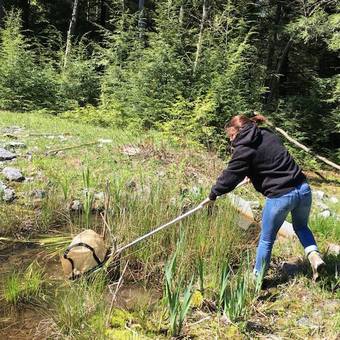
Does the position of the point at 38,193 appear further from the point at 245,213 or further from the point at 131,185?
the point at 245,213

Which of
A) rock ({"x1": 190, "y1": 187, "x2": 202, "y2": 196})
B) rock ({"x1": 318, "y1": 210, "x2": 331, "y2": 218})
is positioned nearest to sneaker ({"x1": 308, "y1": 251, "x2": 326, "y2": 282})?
rock ({"x1": 318, "y1": 210, "x2": 331, "y2": 218})

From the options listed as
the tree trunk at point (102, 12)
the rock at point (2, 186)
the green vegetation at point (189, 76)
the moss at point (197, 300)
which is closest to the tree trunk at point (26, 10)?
the tree trunk at point (102, 12)

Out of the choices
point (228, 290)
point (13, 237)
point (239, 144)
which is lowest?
point (13, 237)

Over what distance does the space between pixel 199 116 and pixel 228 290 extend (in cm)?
722

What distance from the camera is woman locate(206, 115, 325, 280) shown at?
4.23m

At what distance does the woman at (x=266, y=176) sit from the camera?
4.23m

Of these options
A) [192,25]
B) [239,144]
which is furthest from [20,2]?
[239,144]

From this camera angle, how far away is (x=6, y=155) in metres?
7.61

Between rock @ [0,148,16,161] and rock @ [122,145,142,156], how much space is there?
194 centimetres

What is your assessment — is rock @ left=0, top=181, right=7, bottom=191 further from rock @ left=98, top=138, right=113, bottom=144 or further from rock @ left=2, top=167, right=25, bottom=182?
rock @ left=98, top=138, right=113, bottom=144

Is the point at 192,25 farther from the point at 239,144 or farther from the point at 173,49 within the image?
the point at 239,144

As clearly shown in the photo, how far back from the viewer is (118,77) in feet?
48.0

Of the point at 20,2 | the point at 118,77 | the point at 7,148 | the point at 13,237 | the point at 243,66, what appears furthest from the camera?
the point at 20,2

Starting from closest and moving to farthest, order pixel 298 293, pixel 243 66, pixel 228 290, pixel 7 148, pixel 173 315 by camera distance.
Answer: pixel 173 315 → pixel 228 290 → pixel 298 293 → pixel 7 148 → pixel 243 66
